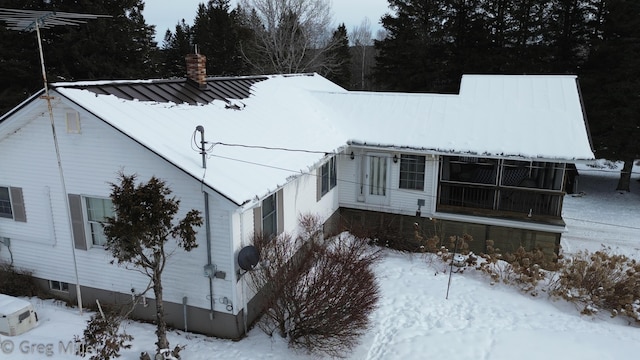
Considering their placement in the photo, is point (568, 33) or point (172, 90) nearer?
point (172, 90)

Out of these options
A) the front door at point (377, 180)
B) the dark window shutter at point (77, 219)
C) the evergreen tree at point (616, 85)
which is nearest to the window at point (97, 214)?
the dark window shutter at point (77, 219)

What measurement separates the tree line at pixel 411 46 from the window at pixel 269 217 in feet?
47.4

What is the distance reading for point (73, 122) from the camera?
8.94 m

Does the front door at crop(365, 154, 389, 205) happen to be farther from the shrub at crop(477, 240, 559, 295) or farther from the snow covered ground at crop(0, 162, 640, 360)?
the shrub at crop(477, 240, 559, 295)

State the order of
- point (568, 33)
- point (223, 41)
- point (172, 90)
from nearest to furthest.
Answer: point (172, 90), point (568, 33), point (223, 41)

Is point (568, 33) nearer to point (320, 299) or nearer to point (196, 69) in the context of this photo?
point (196, 69)

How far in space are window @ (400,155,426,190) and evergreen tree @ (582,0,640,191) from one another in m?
14.4

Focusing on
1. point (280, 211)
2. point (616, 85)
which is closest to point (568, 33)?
point (616, 85)

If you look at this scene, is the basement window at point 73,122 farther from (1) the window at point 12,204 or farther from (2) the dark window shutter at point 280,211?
(2) the dark window shutter at point 280,211

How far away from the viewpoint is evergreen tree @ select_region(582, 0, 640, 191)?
21969 mm

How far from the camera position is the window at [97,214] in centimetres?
945

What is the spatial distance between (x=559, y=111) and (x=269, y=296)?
1195cm

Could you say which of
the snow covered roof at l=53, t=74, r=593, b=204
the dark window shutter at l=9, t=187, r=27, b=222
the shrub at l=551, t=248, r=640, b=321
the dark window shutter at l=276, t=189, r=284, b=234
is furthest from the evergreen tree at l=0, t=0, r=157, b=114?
the shrub at l=551, t=248, r=640, b=321

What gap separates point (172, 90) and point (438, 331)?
8669mm
